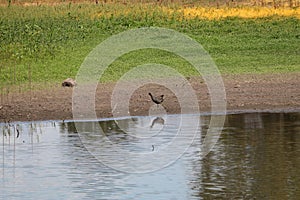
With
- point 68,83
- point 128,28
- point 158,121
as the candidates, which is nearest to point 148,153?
point 158,121

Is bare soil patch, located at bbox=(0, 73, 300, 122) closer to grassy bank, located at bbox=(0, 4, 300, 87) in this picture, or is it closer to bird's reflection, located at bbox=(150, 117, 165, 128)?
bird's reflection, located at bbox=(150, 117, 165, 128)

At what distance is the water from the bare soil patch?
2.86ft

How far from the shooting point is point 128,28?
28.8m

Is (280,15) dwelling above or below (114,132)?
above

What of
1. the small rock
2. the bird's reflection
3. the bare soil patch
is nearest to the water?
the bird's reflection

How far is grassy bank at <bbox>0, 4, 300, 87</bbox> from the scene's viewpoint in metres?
21.6

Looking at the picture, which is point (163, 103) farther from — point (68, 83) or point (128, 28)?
point (128, 28)

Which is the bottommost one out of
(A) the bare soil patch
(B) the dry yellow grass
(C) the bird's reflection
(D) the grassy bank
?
(C) the bird's reflection

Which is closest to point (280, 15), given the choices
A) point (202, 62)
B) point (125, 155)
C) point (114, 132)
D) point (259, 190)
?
point (202, 62)

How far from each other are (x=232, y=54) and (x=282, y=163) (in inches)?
467

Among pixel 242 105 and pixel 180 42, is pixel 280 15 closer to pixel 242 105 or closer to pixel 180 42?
pixel 180 42

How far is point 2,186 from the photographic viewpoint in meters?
11.0

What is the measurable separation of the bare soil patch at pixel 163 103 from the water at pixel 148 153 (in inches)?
34.3

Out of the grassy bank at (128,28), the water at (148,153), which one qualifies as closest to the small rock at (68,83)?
the grassy bank at (128,28)
